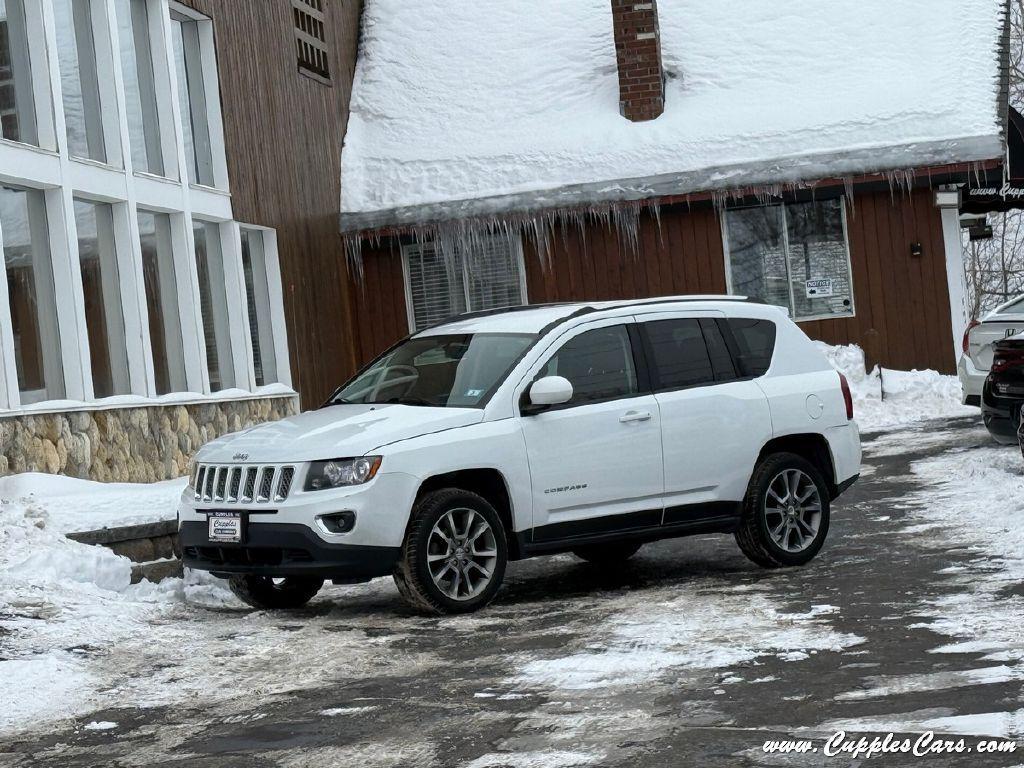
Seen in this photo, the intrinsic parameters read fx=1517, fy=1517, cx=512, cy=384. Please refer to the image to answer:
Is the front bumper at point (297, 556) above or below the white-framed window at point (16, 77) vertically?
below

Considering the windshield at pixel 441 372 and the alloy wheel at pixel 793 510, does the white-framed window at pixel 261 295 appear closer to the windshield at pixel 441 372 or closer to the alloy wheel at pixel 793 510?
the windshield at pixel 441 372

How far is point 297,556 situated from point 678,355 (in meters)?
2.84

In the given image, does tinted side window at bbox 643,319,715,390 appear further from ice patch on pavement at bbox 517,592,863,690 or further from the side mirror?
ice patch on pavement at bbox 517,592,863,690

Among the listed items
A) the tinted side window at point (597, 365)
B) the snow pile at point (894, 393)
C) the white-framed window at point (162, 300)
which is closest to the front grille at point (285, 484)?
the tinted side window at point (597, 365)

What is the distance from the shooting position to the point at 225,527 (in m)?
8.48

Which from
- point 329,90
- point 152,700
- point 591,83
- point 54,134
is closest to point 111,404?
point 54,134

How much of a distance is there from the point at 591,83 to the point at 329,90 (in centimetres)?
421

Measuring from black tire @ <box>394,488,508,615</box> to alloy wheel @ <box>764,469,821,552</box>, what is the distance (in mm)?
2127

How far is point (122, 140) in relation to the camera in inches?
597

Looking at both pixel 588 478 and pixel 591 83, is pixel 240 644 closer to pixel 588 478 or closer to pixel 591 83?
pixel 588 478

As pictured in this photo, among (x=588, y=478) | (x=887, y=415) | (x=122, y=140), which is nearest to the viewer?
(x=588, y=478)

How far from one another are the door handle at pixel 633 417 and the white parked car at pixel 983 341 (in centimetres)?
724

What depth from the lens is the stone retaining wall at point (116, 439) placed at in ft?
40.8

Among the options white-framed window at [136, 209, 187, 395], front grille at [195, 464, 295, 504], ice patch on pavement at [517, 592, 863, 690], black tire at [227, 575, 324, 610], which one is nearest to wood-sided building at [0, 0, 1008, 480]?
white-framed window at [136, 209, 187, 395]
